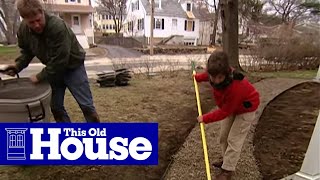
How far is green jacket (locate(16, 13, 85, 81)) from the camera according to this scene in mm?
2785

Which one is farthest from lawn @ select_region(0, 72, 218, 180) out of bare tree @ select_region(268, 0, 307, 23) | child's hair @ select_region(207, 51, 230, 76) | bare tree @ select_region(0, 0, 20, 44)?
bare tree @ select_region(268, 0, 307, 23)

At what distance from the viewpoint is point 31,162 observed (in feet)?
9.77

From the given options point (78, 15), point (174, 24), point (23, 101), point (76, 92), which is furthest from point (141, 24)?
point (23, 101)

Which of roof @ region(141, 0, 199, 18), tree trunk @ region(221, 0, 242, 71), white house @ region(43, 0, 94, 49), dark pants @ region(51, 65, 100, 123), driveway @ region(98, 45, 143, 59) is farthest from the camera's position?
roof @ region(141, 0, 199, 18)

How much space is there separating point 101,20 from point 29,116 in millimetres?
71938

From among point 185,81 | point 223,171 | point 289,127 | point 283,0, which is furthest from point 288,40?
point 283,0

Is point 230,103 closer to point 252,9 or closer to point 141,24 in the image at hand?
point 252,9

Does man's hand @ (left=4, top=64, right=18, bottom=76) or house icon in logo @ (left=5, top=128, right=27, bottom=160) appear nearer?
house icon in logo @ (left=5, top=128, right=27, bottom=160)

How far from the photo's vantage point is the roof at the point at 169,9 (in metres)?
39.4

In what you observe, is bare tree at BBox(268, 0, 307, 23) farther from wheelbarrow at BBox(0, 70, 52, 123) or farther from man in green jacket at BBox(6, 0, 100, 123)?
wheelbarrow at BBox(0, 70, 52, 123)

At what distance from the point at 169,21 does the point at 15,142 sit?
38355 mm

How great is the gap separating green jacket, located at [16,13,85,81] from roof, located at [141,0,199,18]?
36722 millimetres

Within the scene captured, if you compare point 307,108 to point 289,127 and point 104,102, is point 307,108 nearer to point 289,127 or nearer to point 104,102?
point 289,127

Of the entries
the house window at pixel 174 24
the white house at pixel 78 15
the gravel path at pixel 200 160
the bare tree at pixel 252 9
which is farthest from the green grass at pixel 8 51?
the house window at pixel 174 24
